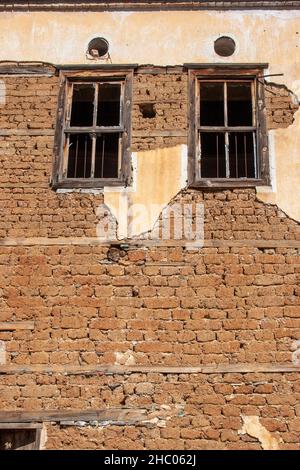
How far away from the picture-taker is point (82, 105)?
908 centimetres

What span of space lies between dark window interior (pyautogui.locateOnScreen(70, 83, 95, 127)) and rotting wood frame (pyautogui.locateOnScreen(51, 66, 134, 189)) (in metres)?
0.09

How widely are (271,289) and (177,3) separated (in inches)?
162

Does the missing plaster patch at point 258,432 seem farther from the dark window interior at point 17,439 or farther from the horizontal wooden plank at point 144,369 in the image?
the dark window interior at point 17,439

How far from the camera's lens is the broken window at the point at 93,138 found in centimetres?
820

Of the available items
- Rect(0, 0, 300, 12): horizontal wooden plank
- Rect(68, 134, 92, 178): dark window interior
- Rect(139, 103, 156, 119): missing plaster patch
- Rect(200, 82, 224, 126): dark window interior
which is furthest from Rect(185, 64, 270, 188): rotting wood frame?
Rect(68, 134, 92, 178): dark window interior

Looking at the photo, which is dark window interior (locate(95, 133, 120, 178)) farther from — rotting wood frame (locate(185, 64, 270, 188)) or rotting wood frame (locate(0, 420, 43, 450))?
rotting wood frame (locate(0, 420, 43, 450))

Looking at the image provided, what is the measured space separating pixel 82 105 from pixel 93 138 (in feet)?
2.81

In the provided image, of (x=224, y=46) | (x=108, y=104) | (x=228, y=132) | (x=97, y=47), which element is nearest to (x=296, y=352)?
(x=228, y=132)

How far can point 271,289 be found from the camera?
24.9 ft

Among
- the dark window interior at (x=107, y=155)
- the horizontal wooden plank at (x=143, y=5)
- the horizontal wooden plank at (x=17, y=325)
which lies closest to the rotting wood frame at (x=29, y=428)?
the horizontal wooden plank at (x=17, y=325)
